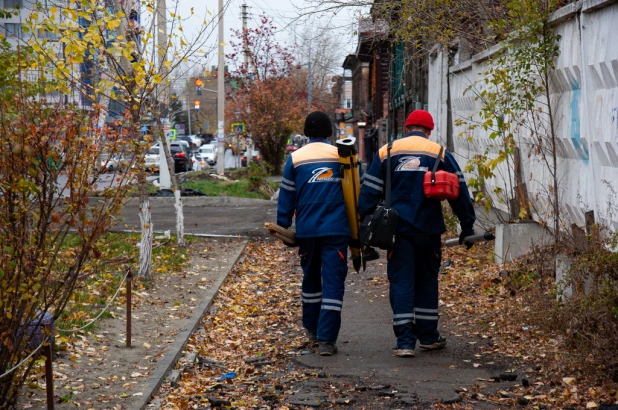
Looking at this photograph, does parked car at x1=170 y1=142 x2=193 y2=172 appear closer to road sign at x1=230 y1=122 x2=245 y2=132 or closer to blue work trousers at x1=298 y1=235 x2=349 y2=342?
road sign at x1=230 y1=122 x2=245 y2=132

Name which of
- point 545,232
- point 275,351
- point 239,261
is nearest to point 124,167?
point 275,351

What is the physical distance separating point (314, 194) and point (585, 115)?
2.56 meters

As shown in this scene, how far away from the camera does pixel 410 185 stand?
7.14 meters

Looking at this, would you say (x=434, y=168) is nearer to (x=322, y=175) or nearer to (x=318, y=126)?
(x=322, y=175)

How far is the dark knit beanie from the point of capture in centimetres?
767

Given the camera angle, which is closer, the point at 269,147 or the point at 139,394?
the point at 139,394

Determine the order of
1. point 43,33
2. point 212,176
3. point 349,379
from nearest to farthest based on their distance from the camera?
point 349,379
point 43,33
point 212,176

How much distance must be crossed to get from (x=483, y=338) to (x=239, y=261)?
255 inches

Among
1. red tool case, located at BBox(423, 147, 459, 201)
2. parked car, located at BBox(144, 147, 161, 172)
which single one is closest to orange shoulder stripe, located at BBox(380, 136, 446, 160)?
red tool case, located at BBox(423, 147, 459, 201)

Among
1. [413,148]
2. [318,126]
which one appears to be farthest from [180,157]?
[413,148]

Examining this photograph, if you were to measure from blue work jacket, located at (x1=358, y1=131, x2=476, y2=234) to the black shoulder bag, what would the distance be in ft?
0.30

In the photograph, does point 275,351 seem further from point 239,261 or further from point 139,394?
point 239,261

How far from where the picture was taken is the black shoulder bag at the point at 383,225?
6922mm

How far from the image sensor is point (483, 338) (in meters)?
7.66
